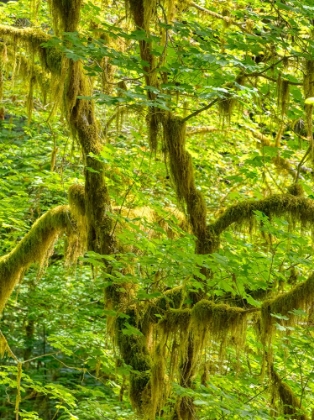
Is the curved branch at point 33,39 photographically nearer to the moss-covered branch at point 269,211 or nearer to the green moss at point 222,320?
the moss-covered branch at point 269,211

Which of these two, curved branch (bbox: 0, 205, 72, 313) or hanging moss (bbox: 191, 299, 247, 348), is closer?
hanging moss (bbox: 191, 299, 247, 348)

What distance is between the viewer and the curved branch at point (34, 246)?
585cm

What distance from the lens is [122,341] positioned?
5168 millimetres

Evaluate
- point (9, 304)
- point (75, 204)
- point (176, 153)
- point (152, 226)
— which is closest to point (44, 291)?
point (9, 304)

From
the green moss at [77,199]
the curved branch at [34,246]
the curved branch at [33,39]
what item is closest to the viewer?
the curved branch at [33,39]

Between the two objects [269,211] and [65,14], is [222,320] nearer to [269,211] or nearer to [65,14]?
[269,211]

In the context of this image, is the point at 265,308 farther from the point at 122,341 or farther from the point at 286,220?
the point at 122,341

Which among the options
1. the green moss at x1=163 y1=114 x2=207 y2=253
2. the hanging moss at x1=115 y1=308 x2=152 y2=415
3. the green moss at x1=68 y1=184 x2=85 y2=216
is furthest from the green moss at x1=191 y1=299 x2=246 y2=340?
the green moss at x1=68 y1=184 x2=85 y2=216

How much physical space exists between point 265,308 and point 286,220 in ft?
2.94

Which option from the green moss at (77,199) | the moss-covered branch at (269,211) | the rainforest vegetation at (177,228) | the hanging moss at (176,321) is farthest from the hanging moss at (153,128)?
the hanging moss at (176,321)

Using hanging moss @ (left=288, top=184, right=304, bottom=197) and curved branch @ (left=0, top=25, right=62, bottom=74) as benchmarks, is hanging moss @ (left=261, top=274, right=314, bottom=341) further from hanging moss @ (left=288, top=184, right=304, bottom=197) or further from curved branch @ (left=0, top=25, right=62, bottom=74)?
curved branch @ (left=0, top=25, right=62, bottom=74)

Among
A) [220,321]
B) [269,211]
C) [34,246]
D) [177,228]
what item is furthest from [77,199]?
[220,321]

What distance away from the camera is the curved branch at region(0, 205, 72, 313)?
19.2 ft

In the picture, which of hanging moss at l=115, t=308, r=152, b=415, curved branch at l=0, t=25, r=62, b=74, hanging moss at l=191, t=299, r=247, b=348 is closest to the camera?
hanging moss at l=191, t=299, r=247, b=348
